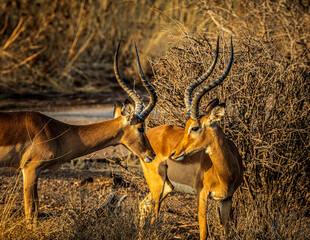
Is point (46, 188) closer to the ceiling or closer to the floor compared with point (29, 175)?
closer to the floor

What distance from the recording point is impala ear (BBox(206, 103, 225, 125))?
14.0ft

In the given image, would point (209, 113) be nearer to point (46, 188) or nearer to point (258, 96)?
point (258, 96)

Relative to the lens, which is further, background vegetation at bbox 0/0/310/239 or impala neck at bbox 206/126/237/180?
background vegetation at bbox 0/0/310/239

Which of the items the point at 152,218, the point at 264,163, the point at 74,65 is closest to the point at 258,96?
the point at 264,163

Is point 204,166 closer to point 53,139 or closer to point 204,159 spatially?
point 204,159

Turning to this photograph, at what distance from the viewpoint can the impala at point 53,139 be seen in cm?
472

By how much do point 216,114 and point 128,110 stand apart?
3.14 feet

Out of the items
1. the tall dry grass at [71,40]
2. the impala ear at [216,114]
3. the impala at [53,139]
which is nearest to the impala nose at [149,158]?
the impala at [53,139]

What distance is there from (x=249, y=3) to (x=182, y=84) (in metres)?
2.62

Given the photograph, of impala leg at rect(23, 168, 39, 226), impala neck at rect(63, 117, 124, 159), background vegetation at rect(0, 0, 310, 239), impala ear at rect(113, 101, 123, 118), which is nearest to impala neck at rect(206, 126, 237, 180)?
→ background vegetation at rect(0, 0, 310, 239)

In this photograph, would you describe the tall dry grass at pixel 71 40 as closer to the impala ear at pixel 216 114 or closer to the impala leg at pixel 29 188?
the impala leg at pixel 29 188

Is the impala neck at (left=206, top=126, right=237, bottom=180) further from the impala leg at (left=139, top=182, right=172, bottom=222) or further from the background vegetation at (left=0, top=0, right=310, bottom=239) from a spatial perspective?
the impala leg at (left=139, top=182, right=172, bottom=222)

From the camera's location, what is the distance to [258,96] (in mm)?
4938

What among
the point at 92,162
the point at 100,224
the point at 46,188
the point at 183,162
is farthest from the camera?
the point at 92,162
